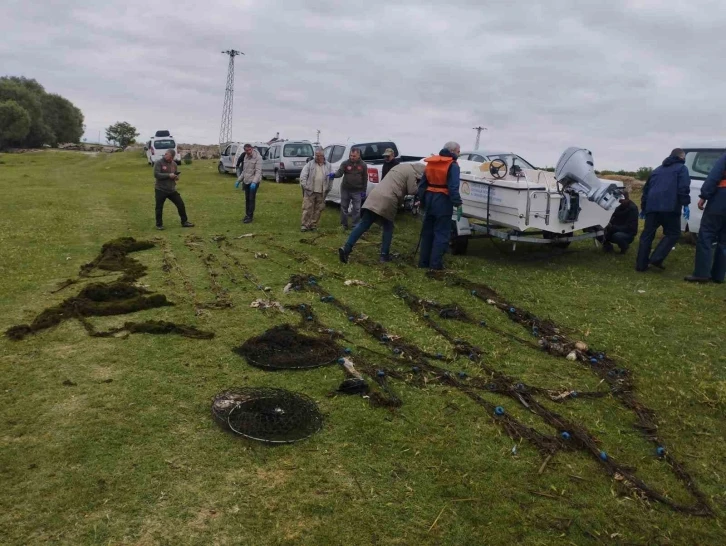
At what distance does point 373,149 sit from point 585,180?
7852mm

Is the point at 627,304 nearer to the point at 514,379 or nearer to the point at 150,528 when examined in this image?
the point at 514,379

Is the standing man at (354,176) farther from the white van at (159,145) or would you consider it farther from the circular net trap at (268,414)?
the white van at (159,145)

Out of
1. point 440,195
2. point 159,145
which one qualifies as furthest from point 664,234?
point 159,145

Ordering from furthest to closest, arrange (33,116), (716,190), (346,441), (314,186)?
(33,116) → (314,186) → (716,190) → (346,441)

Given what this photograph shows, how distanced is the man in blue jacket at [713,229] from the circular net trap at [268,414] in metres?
6.58

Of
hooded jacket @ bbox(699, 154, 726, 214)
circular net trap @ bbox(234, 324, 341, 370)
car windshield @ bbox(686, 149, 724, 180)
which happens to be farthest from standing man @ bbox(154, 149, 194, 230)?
car windshield @ bbox(686, 149, 724, 180)

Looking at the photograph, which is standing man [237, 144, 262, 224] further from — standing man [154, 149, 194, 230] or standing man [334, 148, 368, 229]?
standing man [334, 148, 368, 229]

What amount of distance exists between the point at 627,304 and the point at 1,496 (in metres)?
6.49

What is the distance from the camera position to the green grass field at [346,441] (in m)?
2.95

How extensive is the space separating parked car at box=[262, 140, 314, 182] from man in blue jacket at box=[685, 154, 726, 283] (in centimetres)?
1746

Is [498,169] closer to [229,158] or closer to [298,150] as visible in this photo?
[298,150]

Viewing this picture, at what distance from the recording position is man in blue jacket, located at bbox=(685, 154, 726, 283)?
7789mm

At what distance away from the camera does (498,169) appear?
9.48m

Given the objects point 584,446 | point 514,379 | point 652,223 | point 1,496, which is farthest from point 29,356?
point 652,223
